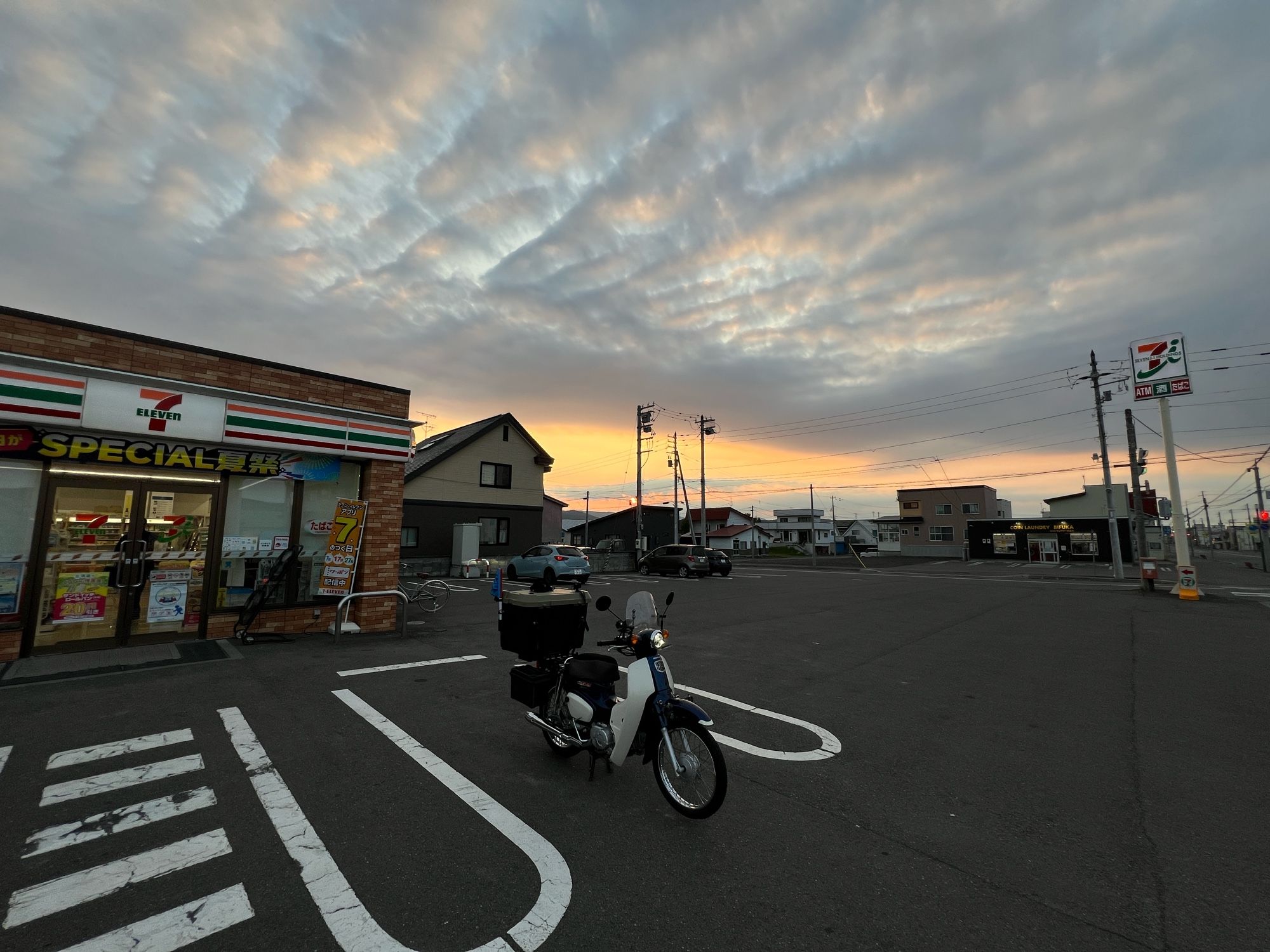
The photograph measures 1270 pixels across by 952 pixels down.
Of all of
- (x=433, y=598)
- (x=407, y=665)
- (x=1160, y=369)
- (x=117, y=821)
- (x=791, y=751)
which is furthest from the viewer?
(x=1160, y=369)

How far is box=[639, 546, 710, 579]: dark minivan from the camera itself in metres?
25.7

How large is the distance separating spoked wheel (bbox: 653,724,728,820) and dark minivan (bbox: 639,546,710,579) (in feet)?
72.9

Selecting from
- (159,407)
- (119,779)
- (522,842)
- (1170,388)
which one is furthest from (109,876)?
(1170,388)

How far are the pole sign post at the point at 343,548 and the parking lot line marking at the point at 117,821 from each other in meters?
5.80

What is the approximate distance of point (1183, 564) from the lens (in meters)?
16.1

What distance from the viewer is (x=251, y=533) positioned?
8695mm

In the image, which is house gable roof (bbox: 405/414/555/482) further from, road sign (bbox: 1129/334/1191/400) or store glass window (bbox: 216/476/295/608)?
road sign (bbox: 1129/334/1191/400)

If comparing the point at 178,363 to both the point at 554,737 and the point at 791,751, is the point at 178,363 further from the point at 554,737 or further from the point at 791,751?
the point at 791,751

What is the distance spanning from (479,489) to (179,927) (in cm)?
2622

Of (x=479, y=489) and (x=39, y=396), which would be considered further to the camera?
(x=479, y=489)

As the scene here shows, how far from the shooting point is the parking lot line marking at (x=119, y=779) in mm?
3600

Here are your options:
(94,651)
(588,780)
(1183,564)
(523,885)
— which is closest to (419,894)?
(523,885)

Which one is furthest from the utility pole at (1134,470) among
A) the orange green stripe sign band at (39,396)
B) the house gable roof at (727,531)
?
the house gable roof at (727,531)

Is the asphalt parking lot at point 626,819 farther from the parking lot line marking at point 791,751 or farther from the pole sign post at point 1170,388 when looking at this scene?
the pole sign post at point 1170,388
